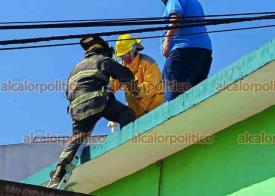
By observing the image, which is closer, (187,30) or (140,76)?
(187,30)

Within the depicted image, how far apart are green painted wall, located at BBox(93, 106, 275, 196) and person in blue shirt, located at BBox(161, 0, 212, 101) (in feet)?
2.75

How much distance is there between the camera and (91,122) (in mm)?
7242

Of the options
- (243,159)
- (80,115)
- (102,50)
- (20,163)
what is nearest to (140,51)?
(102,50)

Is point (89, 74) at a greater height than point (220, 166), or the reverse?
point (89, 74)

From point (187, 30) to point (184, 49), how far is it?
8.1 inches

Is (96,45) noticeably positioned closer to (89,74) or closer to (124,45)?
(89,74)

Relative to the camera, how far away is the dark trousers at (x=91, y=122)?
7.10 metres

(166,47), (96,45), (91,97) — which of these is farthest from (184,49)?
(91,97)

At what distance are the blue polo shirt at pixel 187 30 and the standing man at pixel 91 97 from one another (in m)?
0.59

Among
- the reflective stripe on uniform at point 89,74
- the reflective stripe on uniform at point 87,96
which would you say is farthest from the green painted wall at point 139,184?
the reflective stripe on uniform at point 89,74

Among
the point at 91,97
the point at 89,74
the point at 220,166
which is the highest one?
the point at 89,74

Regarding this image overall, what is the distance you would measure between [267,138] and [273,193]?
46cm

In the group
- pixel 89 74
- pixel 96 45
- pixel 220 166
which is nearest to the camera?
pixel 220 166

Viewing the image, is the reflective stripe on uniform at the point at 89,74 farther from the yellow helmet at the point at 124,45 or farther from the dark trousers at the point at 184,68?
the yellow helmet at the point at 124,45
